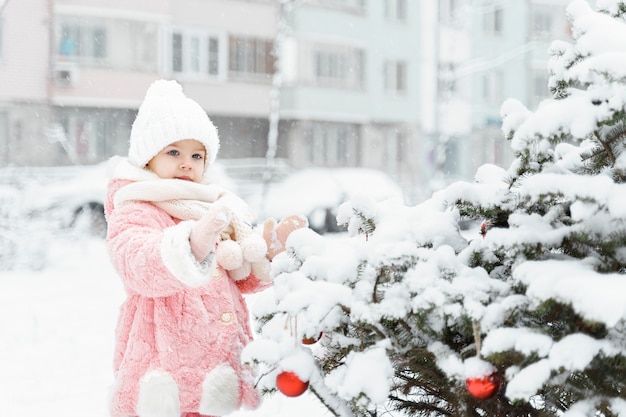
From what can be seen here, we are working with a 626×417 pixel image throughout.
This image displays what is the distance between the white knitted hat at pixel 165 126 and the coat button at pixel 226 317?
0.59m

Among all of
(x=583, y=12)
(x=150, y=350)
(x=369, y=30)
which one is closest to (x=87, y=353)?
(x=150, y=350)

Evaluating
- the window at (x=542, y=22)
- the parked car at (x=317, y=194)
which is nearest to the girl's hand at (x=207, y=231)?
the parked car at (x=317, y=194)

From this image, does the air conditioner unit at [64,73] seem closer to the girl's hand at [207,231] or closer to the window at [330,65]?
the window at [330,65]

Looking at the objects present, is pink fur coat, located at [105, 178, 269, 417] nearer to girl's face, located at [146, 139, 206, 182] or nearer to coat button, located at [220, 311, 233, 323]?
coat button, located at [220, 311, 233, 323]

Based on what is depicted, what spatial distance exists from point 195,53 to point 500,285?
23876mm

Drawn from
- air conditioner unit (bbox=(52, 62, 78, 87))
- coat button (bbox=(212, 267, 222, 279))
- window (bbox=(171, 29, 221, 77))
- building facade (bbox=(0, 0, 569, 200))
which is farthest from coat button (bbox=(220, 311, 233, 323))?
window (bbox=(171, 29, 221, 77))

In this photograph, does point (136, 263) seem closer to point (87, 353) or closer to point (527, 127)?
point (527, 127)

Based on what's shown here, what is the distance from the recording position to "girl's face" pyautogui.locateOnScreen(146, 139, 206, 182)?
2801mm

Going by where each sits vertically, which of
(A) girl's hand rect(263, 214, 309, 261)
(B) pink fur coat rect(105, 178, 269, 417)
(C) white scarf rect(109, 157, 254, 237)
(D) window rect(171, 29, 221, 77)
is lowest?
(B) pink fur coat rect(105, 178, 269, 417)

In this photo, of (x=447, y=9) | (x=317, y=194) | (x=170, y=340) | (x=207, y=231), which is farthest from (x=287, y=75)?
(x=207, y=231)

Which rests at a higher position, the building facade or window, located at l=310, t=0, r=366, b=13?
window, located at l=310, t=0, r=366, b=13

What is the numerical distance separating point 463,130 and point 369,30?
228 inches

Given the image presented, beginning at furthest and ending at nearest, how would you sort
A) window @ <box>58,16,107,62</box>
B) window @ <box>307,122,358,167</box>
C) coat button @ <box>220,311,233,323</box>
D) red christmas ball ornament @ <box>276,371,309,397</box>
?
window @ <box>307,122,358,167</box> → window @ <box>58,16,107,62</box> → coat button @ <box>220,311,233,323</box> → red christmas ball ornament @ <box>276,371,309,397</box>

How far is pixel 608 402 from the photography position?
179 centimetres
